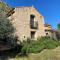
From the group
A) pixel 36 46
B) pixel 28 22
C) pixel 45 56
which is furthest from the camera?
pixel 28 22

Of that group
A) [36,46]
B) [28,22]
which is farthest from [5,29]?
[28,22]

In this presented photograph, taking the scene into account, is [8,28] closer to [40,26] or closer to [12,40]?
[12,40]

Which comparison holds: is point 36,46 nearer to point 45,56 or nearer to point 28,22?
point 45,56

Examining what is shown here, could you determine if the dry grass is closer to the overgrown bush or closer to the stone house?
the overgrown bush

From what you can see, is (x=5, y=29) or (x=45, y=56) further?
(x=5, y=29)

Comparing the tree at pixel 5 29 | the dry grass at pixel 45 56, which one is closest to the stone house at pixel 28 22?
the tree at pixel 5 29

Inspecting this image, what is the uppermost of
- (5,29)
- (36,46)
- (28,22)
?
(28,22)

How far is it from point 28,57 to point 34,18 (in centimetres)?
1414

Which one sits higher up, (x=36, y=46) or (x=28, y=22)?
(x=28, y=22)

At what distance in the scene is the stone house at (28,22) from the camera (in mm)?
34812

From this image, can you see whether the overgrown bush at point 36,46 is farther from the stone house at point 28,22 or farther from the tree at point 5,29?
the stone house at point 28,22

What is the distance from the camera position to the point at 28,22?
3619 centimetres

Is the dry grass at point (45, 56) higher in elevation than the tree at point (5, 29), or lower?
lower

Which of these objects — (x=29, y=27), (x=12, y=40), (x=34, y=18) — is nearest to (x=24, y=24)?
(x=29, y=27)
